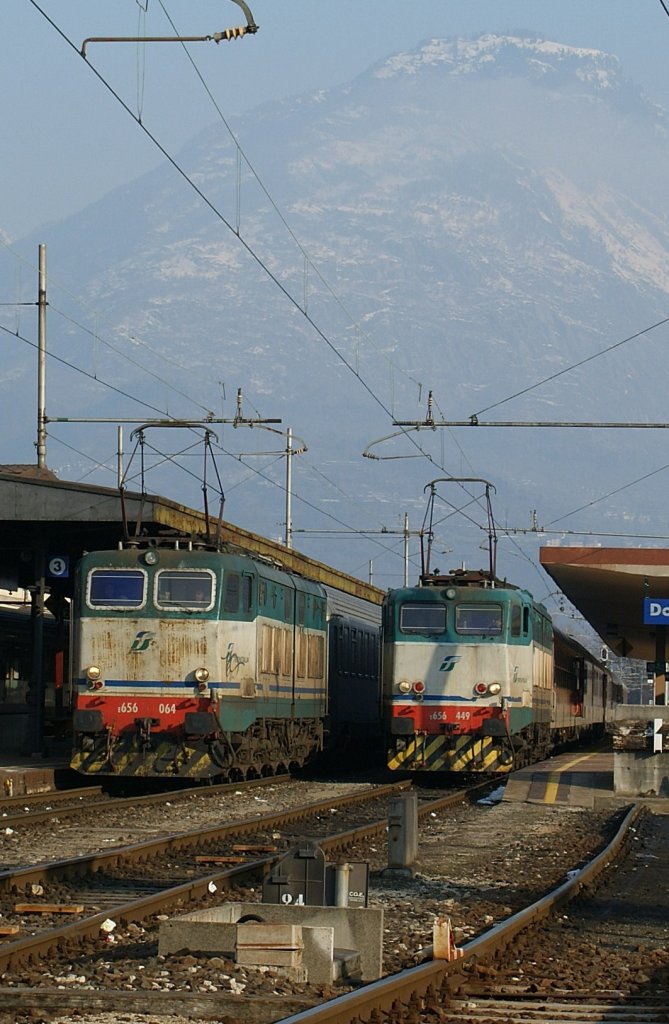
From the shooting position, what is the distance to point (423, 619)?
27.4 metres

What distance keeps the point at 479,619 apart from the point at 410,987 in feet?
59.8

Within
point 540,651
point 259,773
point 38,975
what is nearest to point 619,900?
point 38,975

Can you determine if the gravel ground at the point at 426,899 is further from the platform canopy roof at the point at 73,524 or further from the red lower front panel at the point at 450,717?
the platform canopy roof at the point at 73,524

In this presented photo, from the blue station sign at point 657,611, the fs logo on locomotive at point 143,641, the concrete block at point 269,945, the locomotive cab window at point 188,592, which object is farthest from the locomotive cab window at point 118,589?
the concrete block at point 269,945

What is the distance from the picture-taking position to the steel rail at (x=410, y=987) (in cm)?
818

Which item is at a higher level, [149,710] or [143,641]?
[143,641]

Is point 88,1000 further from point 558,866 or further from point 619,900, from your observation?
point 558,866

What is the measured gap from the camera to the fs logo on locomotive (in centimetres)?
2347

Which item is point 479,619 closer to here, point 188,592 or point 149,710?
point 188,592

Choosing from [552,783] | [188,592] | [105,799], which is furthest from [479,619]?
[105,799]

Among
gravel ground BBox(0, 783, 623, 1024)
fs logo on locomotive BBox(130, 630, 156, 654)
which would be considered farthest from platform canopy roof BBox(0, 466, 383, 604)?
gravel ground BBox(0, 783, 623, 1024)

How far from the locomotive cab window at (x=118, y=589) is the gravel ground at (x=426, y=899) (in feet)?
17.9

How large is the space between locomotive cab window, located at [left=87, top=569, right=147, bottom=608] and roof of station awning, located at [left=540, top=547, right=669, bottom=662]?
919cm

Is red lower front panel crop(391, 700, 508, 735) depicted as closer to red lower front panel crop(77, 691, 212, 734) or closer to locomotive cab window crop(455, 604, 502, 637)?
locomotive cab window crop(455, 604, 502, 637)
